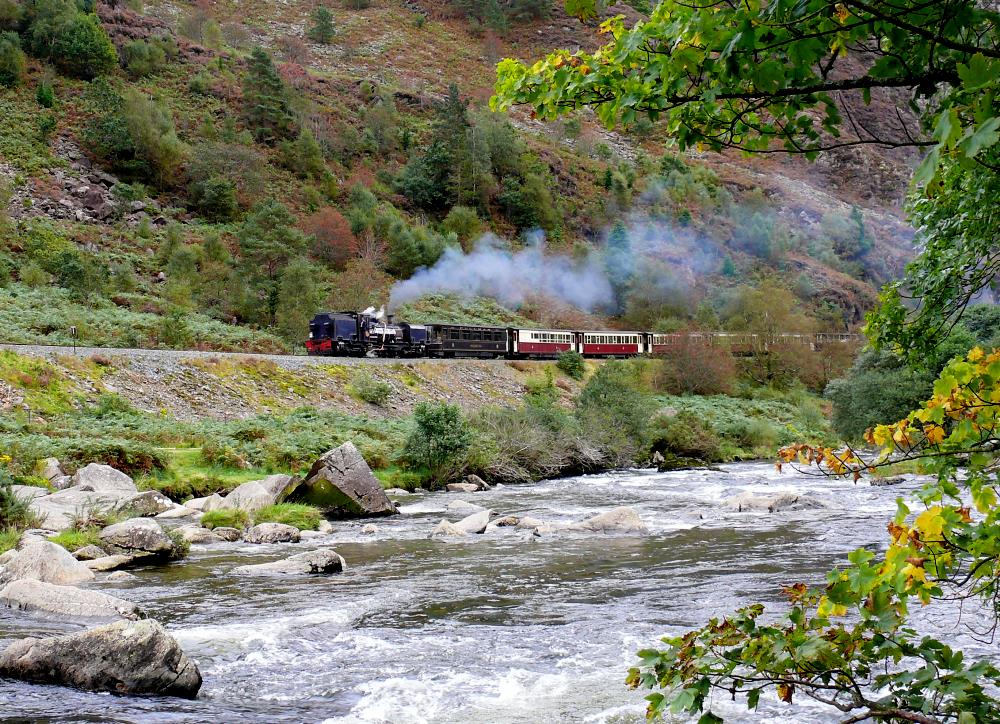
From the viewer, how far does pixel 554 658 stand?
8.67m

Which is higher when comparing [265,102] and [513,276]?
[265,102]

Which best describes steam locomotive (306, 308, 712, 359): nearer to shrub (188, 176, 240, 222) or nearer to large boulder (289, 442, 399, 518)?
large boulder (289, 442, 399, 518)

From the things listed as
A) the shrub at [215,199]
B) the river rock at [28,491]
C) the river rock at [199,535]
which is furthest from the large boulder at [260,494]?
the shrub at [215,199]

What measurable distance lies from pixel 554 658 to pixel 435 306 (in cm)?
5311

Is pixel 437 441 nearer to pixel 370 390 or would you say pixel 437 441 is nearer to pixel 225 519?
pixel 225 519

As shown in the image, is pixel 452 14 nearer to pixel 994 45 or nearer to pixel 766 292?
pixel 766 292

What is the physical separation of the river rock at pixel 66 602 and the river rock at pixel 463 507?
1128cm

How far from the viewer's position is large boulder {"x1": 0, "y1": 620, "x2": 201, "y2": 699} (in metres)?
7.36

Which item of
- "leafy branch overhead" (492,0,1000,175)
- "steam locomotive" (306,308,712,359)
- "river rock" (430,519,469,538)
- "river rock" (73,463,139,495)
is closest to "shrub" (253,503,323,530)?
"river rock" (430,519,469,538)

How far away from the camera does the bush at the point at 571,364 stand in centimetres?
5041

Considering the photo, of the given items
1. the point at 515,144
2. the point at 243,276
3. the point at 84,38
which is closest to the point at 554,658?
the point at 243,276

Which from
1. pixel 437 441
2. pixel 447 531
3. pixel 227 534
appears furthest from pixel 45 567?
pixel 437 441

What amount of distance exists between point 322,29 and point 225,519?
125 m

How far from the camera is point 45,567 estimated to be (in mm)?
11039
